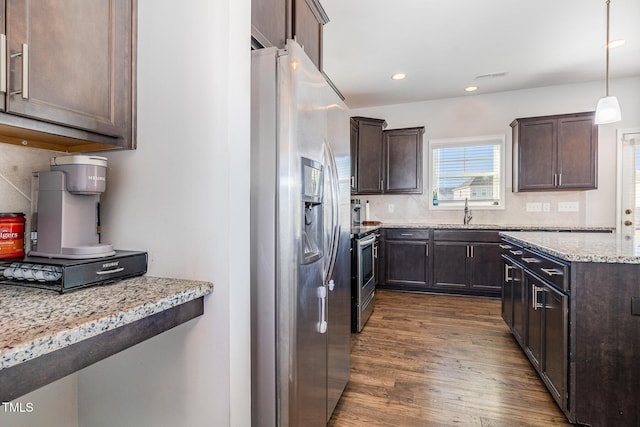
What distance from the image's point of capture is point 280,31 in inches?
65.7

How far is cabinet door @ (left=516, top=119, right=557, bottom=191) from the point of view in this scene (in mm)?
4082

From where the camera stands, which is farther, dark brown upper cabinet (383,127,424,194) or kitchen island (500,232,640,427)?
dark brown upper cabinet (383,127,424,194)

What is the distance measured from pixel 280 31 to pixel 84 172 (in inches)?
45.3

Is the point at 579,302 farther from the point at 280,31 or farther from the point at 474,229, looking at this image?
the point at 474,229

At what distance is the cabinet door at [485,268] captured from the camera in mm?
4113

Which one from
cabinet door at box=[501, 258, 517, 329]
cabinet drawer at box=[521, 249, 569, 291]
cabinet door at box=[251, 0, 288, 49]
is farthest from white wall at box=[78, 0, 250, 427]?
cabinet door at box=[501, 258, 517, 329]

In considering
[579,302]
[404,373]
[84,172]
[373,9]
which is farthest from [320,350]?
[373,9]

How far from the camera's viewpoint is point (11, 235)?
1.13 m

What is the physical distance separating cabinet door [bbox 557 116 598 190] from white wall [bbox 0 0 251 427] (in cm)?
438

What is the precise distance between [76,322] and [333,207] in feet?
3.83

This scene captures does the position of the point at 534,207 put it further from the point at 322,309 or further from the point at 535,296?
the point at 322,309

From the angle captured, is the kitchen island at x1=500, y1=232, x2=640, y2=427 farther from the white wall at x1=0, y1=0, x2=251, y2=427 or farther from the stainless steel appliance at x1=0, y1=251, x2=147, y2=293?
the stainless steel appliance at x1=0, y1=251, x2=147, y2=293

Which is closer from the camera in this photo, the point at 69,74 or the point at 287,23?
the point at 69,74

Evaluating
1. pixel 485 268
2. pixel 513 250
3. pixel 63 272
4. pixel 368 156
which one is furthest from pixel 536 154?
pixel 63 272
